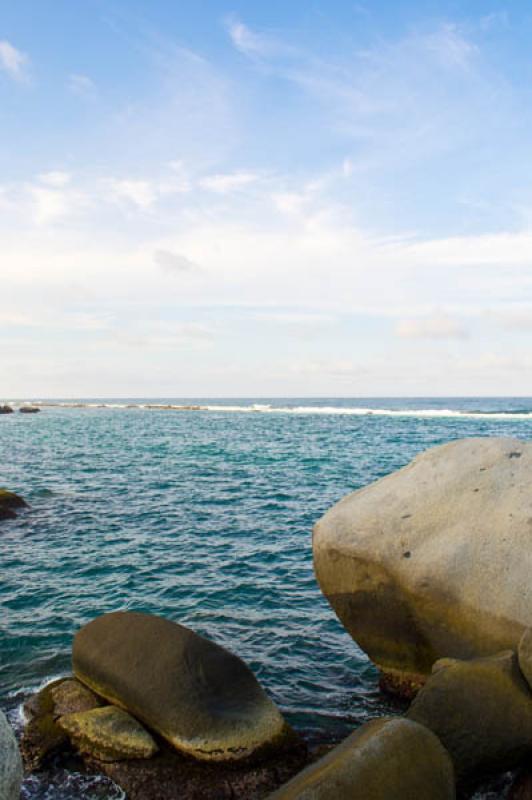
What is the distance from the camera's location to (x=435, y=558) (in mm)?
8086

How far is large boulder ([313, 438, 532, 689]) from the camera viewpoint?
7.65 metres

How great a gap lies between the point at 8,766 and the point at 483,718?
14.5ft

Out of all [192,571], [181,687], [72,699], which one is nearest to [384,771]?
[181,687]

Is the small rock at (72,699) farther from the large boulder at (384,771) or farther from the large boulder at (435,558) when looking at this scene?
the large boulder at (435,558)

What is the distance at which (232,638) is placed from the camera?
11.0m

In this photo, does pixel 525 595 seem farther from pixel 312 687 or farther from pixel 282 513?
pixel 282 513

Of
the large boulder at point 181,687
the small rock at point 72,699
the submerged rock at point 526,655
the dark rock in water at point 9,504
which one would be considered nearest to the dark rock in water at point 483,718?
the submerged rock at point 526,655

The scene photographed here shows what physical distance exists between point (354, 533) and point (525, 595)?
2.31 m

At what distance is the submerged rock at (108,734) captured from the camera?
6.96m

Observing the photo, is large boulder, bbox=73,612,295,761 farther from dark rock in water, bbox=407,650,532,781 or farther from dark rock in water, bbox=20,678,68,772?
dark rock in water, bbox=407,650,532,781

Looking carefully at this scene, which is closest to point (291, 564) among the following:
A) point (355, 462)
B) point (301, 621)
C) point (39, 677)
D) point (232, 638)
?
point (301, 621)

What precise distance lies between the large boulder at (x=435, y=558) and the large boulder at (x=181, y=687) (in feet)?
6.79

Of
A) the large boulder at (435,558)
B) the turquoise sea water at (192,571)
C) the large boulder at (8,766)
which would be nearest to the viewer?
the large boulder at (8,766)

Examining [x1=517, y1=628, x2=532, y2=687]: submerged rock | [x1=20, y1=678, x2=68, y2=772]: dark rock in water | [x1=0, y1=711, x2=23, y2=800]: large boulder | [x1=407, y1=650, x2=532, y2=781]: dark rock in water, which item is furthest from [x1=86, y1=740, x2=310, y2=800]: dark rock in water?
[x1=517, y1=628, x2=532, y2=687]: submerged rock
